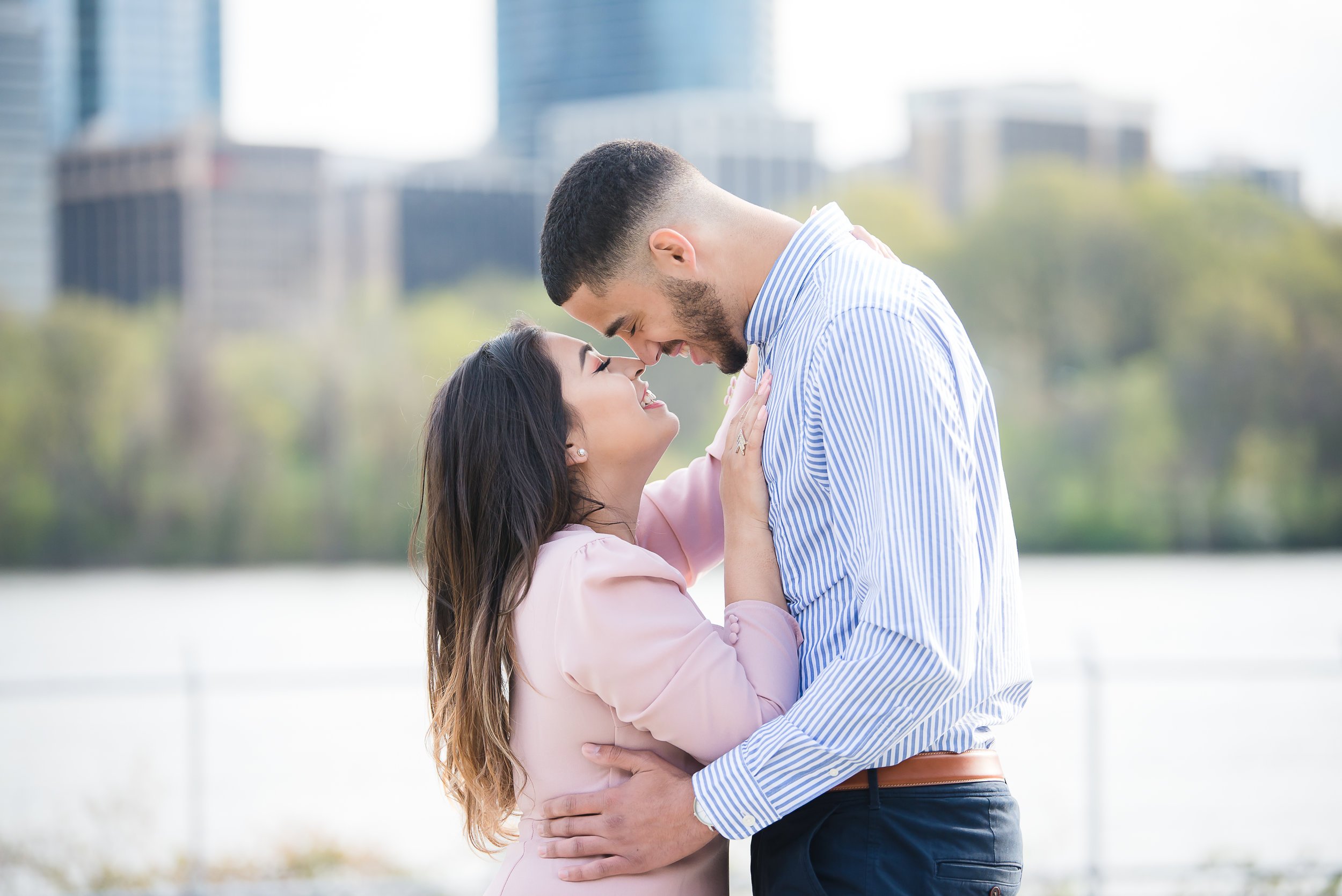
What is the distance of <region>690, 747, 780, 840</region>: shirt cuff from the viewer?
5.64ft

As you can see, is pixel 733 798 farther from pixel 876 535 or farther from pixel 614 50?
pixel 614 50

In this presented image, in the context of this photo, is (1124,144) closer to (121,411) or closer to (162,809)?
(121,411)

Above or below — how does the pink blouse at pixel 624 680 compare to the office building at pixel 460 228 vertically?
below

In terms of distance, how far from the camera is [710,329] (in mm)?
2115

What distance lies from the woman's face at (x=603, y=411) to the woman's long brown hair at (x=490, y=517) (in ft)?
0.09

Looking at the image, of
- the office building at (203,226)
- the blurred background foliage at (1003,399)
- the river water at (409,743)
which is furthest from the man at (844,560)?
the office building at (203,226)

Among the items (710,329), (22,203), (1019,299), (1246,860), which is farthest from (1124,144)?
(710,329)

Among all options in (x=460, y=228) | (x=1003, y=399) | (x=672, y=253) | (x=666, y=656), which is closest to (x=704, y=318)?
(x=672, y=253)

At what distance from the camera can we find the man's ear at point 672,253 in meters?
2.01

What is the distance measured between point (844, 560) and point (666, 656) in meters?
0.31

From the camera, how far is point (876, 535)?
161 cm

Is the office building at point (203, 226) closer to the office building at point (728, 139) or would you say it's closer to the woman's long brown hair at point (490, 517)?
the office building at point (728, 139)

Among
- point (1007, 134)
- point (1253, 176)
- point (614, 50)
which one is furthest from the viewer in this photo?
point (614, 50)

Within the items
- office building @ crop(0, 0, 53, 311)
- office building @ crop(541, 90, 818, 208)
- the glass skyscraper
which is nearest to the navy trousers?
office building @ crop(541, 90, 818, 208)
